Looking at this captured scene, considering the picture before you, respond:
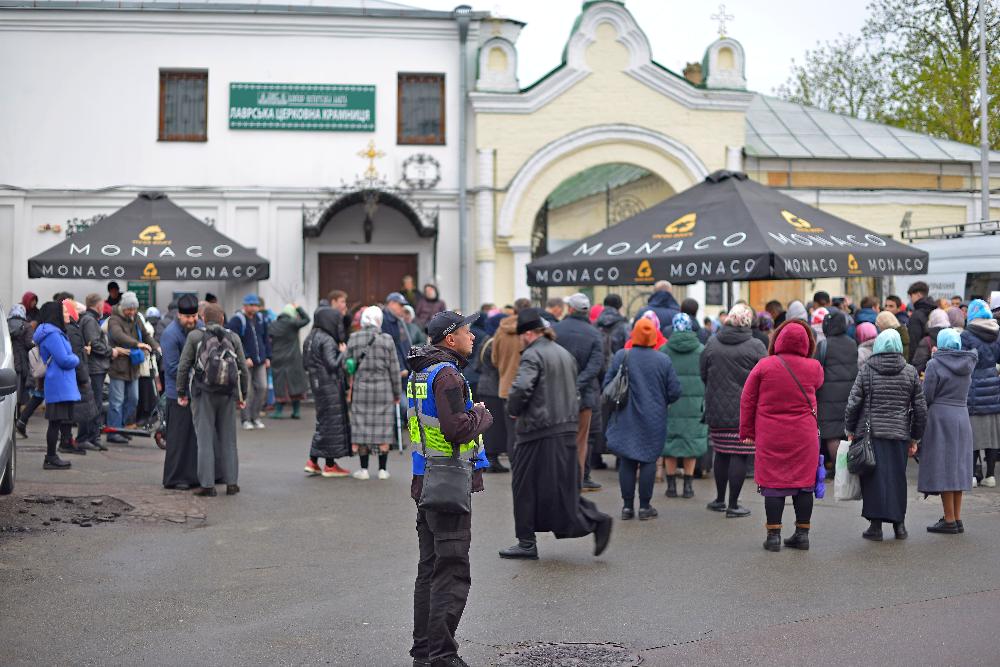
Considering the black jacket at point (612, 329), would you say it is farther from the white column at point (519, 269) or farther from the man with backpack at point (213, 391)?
the white column at point (519, 269)

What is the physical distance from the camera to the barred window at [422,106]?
23109mm

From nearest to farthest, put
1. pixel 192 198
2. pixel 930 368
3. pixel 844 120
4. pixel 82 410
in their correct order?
1. pixel 930 368
2. pixel 82 410
3. pixel 192 198
4. pixel 844 120

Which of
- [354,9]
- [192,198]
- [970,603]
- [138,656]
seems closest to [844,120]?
[354,9]

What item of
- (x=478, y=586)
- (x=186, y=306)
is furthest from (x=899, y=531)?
(x=186, y=306)

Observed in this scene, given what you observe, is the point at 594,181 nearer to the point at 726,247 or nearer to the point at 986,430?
the point at 726,247

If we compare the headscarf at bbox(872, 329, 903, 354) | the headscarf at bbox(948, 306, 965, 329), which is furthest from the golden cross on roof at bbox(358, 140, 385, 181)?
the headscarf at bbox(872, 329, 903, 354)

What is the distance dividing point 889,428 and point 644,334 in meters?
2.29

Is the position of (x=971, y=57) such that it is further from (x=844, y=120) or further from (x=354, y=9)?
(x=354, y=9)

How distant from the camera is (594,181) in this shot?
85.5 feet

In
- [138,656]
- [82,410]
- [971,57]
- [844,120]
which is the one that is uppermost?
[971,57]

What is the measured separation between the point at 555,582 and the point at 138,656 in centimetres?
288

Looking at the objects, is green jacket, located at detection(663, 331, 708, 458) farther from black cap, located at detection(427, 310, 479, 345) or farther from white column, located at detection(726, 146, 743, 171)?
white column, located at detection(726, 146, 743, 171)

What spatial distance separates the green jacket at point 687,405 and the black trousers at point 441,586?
19.0 feet

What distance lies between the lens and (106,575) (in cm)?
821
